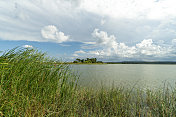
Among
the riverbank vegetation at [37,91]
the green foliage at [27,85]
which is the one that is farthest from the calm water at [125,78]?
the green foliage at [27,85]

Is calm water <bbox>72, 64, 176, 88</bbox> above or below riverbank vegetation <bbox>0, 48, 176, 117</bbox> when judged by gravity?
below

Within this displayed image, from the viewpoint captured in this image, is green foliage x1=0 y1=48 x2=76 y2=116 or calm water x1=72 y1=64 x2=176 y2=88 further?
calm water x1=72 y1=64 x2=176 y2=88

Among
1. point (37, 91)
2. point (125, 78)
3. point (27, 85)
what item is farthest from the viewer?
point (125, 78)

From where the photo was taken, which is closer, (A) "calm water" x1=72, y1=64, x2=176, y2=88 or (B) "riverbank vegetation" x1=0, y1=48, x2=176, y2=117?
(B) "riverbank vegetation" x1=0, y1=48, x2=176, y2=117

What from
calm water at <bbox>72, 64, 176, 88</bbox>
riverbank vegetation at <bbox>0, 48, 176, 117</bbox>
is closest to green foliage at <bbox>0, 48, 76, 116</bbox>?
riverbank vegetation at <bbox>0, 48, 176, 117</bbox>

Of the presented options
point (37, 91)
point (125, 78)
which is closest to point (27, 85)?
point (37, 91)

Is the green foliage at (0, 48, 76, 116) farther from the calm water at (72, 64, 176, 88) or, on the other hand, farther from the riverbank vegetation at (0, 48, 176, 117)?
the calm water at (72, 64, 176, 88)

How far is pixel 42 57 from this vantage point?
14.5 feet

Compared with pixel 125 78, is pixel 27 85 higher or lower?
higher

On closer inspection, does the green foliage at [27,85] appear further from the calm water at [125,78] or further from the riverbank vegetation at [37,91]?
the calm water at [125,78]

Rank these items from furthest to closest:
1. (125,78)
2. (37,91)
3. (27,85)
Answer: (125,78)
(37,91)
(27,85)

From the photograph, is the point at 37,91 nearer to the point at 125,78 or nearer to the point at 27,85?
the point at 27,85

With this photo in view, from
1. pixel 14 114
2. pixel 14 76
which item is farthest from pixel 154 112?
pixel 14 76

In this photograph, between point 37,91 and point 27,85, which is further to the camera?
point 37,91
